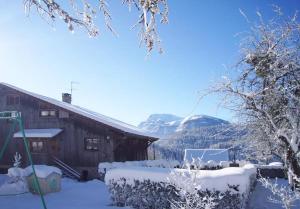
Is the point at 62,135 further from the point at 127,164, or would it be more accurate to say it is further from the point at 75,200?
the point at 75,200

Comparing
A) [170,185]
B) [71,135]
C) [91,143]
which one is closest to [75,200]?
[170,185]

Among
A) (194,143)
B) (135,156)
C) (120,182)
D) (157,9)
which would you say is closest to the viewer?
(157,9)

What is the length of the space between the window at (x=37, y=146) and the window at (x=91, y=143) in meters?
3.40

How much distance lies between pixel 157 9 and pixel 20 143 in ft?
83.8

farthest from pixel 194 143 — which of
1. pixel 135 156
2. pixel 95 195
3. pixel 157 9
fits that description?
pixel 157 9

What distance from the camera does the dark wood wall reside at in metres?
25.5

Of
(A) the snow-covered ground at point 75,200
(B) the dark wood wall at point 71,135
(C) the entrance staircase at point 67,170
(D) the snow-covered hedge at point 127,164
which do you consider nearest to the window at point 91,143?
(B) the dark wood wall at point 71,135

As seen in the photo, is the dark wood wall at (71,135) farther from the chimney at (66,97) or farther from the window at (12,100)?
the chimney at (66,97)

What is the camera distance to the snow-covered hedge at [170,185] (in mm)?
11062

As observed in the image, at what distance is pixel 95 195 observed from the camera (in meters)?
17.8

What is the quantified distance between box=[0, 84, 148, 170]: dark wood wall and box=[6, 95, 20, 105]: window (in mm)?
257

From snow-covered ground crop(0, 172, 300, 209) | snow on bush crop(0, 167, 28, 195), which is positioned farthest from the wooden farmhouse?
snow on bush crop(0, 167, 28, 195)

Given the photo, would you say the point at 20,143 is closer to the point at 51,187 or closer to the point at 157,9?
the point at 51,187

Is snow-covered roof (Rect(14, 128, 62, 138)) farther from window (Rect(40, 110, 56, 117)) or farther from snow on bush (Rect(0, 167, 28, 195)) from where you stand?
snow on bush (Rect(0, 167, 28, 195))
